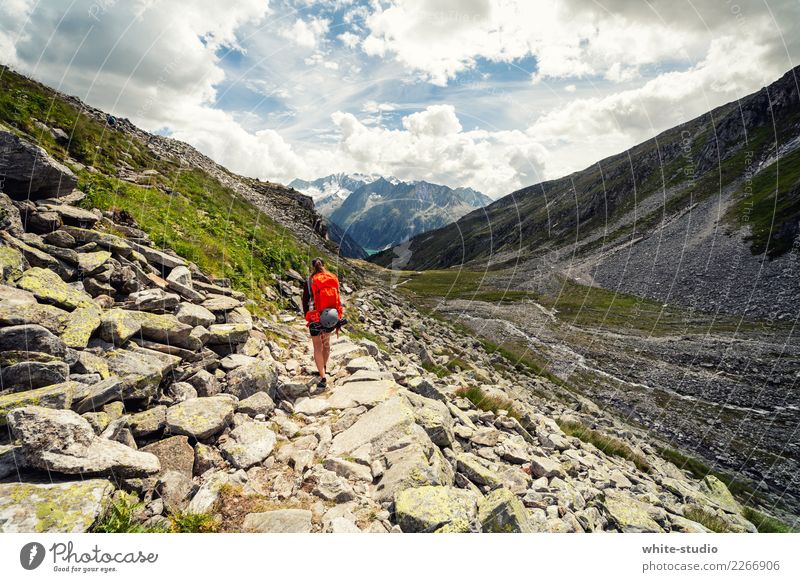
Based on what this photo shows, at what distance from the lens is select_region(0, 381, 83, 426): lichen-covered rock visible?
4.74m

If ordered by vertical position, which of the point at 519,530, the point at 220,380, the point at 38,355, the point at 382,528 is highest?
the point at 38,355

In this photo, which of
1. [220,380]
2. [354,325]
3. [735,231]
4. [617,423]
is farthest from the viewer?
[735,231]

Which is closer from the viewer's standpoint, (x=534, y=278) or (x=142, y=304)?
(x=142, y=304)

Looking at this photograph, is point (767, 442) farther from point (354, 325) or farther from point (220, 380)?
point (220, 380)

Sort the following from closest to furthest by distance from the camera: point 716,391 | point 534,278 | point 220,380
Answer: point 220,380 < point 716,391 < point 534,278

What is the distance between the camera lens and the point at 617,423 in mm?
23891

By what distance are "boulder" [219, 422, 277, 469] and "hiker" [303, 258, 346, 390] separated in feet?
10.3

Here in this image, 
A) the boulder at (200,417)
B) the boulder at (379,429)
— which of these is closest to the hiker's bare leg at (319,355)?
the boulder at (379,429)

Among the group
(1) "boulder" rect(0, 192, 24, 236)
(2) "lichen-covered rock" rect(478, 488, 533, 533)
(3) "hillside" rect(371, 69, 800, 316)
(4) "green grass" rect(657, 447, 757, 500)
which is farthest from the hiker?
(3) "hillside" rect(371, 69, 800, 316)

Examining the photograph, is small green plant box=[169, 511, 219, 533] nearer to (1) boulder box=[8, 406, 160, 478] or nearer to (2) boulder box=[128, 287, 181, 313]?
(1) boulder box=[8, 406, 160, 478]

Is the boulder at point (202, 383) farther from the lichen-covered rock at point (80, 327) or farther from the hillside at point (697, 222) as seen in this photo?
the hillside at point (697, 222)

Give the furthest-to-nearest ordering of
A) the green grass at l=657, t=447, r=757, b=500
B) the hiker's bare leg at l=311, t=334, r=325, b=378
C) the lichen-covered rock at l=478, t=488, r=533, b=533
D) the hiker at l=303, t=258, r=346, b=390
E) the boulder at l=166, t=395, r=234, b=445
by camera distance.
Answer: the green grass at l=657, t=447, r=757, b=500, the hiker's bare leg at l=311, t=334, r=325, b=378, the hiker at l=303, t=258, r=346, b=390, the boulder at l=166, t=395, r=234, b=445, the lichen-covered rock at l=478, t=488, r=533, b=533
